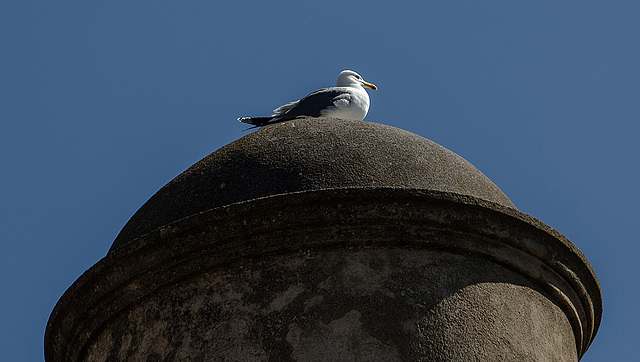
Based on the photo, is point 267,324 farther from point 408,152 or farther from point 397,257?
point 408,152

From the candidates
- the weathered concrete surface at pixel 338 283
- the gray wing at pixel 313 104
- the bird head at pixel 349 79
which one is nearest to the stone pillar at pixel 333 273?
the weathered concrete surface at pixel 338 283

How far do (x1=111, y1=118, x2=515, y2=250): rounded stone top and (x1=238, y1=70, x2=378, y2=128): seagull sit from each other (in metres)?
1.70

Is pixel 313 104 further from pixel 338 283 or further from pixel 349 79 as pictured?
pixel 338 283

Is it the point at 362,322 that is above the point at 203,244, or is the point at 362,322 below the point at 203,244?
below

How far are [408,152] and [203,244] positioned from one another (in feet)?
3.45

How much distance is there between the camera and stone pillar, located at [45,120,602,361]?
125 inches

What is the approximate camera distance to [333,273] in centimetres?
327

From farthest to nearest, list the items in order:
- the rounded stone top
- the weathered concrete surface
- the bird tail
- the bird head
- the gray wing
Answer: the bird head, the bird tail, the gray wing, the rounded stone top, the weathered concrete surface

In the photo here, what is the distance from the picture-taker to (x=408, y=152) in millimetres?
3773

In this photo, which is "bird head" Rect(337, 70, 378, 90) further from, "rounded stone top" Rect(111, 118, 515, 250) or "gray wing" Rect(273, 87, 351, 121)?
"rounded stone top" Rect(111, 118, 515, 250)

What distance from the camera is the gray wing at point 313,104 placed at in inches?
224

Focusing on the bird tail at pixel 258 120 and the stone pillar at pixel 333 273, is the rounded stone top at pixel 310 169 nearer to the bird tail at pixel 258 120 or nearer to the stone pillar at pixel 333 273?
the stone pillar at pixel 333 273

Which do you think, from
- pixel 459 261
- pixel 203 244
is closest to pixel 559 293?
pixel 459 261

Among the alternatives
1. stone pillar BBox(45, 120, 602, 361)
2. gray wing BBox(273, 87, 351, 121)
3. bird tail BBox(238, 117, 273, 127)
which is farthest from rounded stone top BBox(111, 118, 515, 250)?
bird tail BBox(238, 117, 273, 127)
